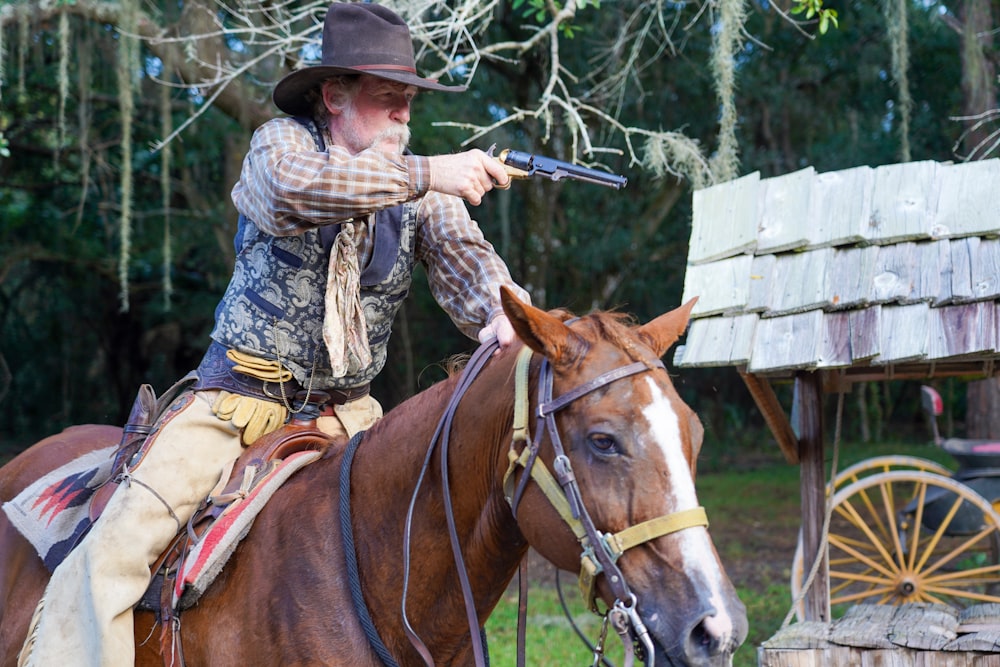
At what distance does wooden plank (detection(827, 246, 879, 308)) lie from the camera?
13.7 feet

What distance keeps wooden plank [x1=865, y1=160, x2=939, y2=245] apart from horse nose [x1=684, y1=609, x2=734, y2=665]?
3.05 meters

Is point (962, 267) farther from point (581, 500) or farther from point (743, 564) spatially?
point (743, 564)

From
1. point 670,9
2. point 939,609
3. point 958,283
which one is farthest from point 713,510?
point 958,283

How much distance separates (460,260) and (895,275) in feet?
7.30

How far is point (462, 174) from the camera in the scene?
8.13 ft

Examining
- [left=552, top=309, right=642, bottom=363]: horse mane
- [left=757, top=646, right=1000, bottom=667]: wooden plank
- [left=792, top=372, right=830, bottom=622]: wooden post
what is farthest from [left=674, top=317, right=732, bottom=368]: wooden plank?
[left=552, top=309, right=642, bottom=363]: horse mane

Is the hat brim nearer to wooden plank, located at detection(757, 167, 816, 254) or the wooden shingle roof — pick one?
the wooden shingle roof

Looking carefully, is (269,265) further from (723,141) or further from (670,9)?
(670,9)

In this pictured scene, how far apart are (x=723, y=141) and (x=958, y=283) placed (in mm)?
2821

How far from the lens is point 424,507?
7.82 ft

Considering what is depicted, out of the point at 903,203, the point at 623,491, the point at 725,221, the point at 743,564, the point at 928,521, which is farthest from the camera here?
the point at 743,564

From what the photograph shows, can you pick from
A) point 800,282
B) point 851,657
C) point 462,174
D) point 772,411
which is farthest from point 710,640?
point 772,411

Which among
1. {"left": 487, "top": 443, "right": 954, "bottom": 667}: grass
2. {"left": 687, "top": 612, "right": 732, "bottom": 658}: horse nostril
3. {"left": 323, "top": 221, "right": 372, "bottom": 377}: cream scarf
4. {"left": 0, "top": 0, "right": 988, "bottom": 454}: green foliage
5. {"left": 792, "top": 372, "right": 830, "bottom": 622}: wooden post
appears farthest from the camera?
{"left": 0, "top": 0, "right": 988, "bottom": 454}: green foliage

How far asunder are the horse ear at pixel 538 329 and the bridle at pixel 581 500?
2.1 inches
